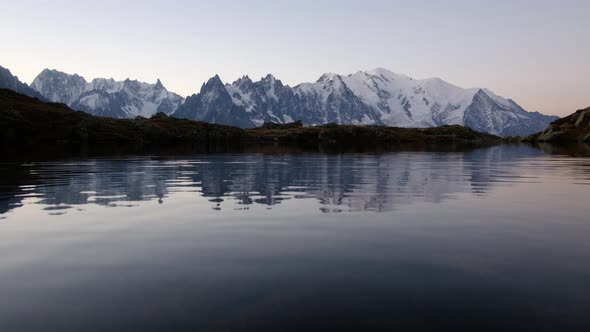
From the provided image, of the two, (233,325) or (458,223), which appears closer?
(233,325)

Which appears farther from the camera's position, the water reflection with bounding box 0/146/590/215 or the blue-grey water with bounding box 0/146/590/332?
the water reflection with bounding box 0/146/590/215

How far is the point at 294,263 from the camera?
1656 centimetres

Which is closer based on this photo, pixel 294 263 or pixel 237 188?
pixel 294 263

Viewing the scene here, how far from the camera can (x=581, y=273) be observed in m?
15.3

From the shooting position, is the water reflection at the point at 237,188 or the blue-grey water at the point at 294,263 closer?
the blue-grey water at the point at 294,263

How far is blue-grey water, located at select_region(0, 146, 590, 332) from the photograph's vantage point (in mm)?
11633

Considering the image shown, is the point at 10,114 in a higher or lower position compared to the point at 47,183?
higher

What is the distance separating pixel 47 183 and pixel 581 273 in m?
44.2

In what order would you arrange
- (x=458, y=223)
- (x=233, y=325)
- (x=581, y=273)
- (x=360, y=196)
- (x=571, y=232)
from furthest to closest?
1. (x=360, y=196)
2. (x=458, y=223)
3. (x=571, y=232)
4. (x=581, y=273)
5. (x=233, y=325)

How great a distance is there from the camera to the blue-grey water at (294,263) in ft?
38.2

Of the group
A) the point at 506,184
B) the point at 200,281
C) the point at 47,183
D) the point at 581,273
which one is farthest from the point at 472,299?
the point at 47,183

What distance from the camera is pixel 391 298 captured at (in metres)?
12.8

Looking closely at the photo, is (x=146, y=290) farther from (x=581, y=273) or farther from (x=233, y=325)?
(x=581, y=273)

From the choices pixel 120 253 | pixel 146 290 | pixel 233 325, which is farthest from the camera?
pixel 120 253
